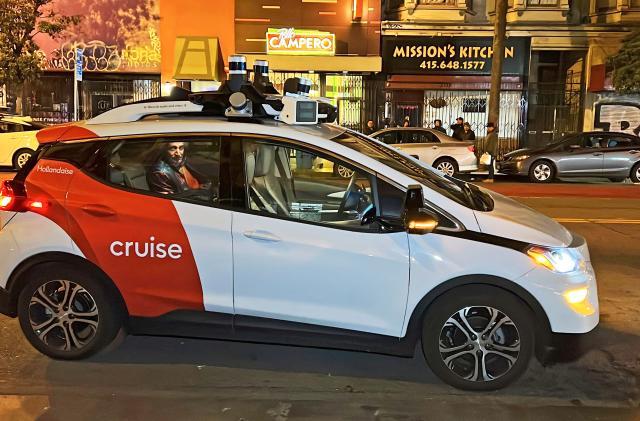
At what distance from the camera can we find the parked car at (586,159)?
17094 millimetres

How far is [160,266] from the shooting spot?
4.31 meters

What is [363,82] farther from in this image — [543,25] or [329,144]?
[329,144]

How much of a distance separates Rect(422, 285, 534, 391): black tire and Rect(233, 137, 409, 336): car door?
0.26m

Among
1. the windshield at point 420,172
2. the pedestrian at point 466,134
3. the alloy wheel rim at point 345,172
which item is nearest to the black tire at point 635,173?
the pedestrian at point 466,134

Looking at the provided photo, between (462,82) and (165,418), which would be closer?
(165,418)

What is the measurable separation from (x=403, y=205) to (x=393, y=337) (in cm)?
84

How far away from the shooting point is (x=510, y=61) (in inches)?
899

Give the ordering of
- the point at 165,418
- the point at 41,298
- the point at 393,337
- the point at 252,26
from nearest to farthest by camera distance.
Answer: the point at 165,418
the point at 393,337
the point at 41,298
the point at 252,26

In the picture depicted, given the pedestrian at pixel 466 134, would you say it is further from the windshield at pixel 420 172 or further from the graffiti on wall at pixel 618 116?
the windshield at pixel 420 172

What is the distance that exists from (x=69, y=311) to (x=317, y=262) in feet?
5.85

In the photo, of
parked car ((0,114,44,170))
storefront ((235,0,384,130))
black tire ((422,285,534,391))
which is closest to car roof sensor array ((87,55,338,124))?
black tire ((422,285,534,391))

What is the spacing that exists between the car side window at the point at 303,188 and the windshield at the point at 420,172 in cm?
21

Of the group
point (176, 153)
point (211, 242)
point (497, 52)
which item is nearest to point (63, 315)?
point (211, 242)

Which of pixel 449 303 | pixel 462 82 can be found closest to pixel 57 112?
pixel 462 82
